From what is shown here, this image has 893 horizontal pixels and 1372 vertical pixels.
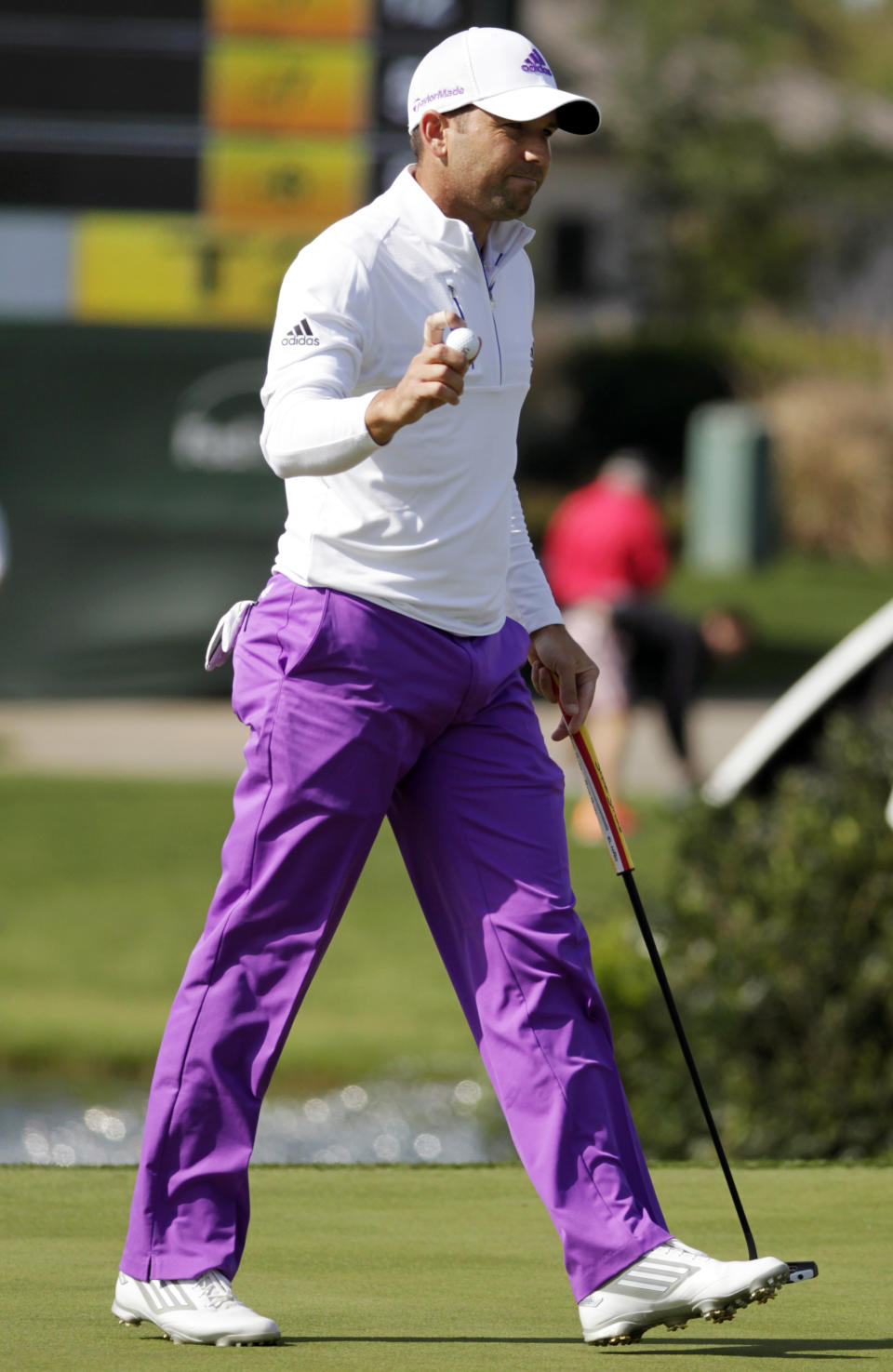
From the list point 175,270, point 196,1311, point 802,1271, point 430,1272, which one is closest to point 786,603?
point 175,270

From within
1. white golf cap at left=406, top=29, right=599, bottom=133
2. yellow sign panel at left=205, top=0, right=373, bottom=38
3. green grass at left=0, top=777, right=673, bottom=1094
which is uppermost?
yellow sign panel at left=205, top=0, right=373, bottom=38

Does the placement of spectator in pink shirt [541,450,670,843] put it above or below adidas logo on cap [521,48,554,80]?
below

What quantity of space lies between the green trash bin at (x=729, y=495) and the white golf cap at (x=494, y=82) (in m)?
23.7

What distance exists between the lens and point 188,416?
1440 cm

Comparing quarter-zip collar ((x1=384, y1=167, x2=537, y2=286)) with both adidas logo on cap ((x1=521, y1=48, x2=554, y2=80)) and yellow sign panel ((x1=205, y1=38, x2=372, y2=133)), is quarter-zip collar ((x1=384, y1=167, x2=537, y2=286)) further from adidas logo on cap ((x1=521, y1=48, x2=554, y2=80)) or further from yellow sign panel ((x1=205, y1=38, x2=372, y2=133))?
yellow sign panel ((x1=205, y1=38, x2=372, y2=133))

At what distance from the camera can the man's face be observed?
11.8 feet

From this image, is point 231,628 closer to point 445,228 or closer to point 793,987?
point 445,228

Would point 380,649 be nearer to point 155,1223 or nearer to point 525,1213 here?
point 155,1223

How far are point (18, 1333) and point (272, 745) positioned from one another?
89cm

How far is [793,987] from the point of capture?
6.09m

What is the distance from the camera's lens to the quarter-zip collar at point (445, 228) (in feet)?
11.8

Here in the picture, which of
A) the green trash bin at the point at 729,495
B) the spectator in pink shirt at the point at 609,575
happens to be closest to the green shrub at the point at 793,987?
the spectator in pink shirt at the point at 609,575

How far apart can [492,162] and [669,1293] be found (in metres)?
1.60

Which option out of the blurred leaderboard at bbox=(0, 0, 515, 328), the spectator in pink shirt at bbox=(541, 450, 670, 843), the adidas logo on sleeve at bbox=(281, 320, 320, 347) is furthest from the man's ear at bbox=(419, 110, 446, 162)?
the blurred leaderboard at bbox=(0, 0, 515, 328)
